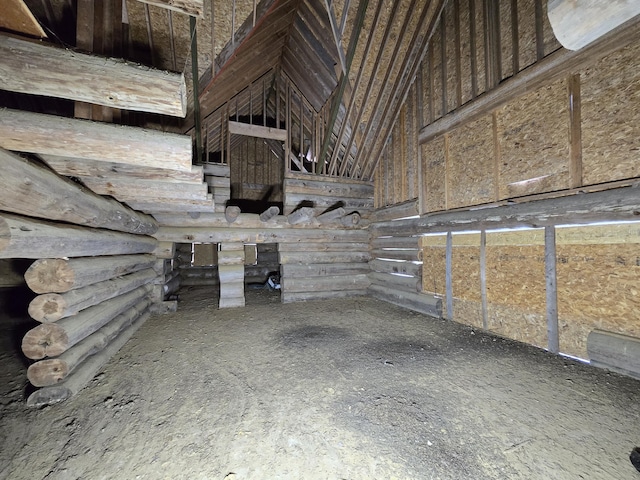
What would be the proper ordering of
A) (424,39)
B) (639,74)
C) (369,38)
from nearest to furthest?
(639,74) → (369,38) → (424,39)

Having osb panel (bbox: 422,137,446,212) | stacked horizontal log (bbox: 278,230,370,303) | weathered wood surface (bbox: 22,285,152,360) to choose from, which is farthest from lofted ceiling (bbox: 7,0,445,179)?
weathered wood surface (bbox: 22,285,152,360)

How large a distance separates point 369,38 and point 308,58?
7.95 feet

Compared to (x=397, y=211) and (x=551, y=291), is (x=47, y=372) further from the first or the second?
(x=397, y=211)

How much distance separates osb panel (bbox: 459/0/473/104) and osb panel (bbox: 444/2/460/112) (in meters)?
0.13

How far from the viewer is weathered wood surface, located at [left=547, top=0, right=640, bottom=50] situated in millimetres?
1290

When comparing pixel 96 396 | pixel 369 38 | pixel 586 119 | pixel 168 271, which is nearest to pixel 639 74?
pixel 586 119

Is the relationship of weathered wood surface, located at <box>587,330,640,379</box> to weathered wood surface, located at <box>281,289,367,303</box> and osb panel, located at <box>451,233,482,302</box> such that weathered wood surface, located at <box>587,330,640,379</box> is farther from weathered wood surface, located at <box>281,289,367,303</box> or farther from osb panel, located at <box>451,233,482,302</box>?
weathered wood surface, located at <box>281,289,367,303</box>

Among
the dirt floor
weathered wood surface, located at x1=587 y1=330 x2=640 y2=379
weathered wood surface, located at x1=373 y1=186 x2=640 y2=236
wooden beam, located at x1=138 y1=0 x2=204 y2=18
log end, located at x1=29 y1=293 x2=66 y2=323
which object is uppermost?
wooden beam, located at x1=138 y1=0 x2=204 y2=18

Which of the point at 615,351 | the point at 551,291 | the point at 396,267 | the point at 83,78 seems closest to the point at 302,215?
the point at 396,267

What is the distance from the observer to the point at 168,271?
6.88m

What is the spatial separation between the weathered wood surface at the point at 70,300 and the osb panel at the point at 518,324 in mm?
6262

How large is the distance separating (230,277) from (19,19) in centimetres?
553

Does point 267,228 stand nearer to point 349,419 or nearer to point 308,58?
point 308,58

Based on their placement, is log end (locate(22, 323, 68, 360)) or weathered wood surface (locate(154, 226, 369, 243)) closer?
log end (locate(22, 323, 68, 360))
